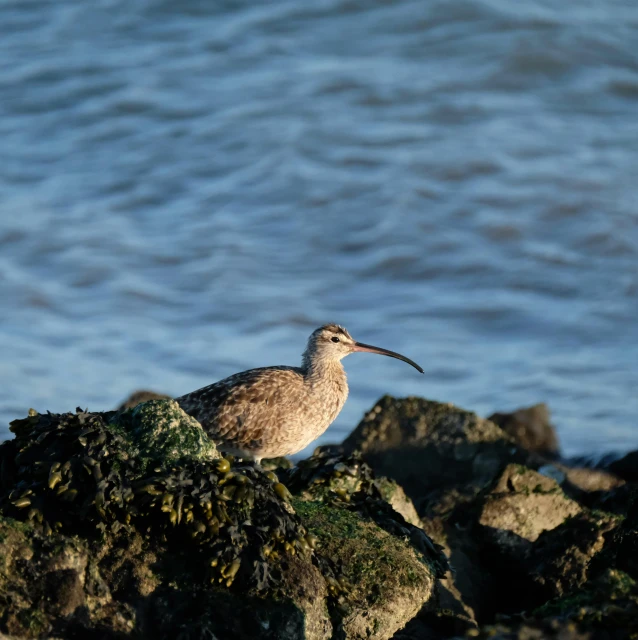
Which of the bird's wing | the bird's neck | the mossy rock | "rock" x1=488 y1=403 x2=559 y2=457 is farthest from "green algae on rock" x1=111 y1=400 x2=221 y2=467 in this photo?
"rock" x1=488 y1=403 x2=559 y2=457

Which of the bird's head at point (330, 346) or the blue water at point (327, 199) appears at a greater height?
the bird's head at point (330, 346)

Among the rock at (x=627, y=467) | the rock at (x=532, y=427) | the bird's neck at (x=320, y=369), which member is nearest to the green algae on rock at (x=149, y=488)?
the bird's neck at (x=320, y=369)

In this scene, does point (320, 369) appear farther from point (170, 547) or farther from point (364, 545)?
point (170, 547)

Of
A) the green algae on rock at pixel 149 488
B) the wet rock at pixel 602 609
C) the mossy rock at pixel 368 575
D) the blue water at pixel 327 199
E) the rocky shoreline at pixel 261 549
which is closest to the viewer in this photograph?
the wet rock at pixel 602 609

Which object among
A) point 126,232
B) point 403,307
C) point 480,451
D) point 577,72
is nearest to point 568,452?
point 480,451

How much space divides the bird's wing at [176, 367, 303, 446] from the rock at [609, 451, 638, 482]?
282 cm

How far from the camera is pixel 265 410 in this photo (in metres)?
7.27

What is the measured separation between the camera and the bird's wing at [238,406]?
284 inches

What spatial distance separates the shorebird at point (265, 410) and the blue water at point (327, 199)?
288 cm

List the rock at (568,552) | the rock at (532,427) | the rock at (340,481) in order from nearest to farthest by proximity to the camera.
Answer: the rock at (568,552)
the rock at (340,481)
the rock at (532,427)

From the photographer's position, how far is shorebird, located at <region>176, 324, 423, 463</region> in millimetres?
7227

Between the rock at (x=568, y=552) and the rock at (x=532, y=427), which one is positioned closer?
the rock at (x=568, y=552)

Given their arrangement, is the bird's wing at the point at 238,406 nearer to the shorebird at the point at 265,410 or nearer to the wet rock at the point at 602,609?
the shorebird at the point at 265,410

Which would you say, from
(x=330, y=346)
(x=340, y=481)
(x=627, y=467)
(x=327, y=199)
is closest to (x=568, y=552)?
(x=340, y=481)
